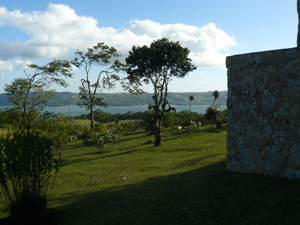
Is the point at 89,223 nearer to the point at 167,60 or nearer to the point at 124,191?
the point at 124,191

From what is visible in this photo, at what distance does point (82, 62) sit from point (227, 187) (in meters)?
26.8

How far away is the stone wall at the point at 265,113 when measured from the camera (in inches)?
277

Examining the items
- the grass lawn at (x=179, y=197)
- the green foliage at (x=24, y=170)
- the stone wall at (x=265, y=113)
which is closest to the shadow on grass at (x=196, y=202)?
the grass lawn at (x=179, y=197)

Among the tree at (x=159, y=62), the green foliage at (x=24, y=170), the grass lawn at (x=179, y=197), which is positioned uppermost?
the tree at (x=159, y=62)

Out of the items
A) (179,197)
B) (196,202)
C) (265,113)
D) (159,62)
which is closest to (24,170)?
(179,197)

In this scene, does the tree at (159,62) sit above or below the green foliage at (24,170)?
above

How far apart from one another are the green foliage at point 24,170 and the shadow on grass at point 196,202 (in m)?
0.90

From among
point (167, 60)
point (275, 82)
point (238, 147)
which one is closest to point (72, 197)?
point (238, 147)

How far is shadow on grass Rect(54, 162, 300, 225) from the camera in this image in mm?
5055

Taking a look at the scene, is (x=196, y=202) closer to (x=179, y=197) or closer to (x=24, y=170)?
(x=179, y=197)

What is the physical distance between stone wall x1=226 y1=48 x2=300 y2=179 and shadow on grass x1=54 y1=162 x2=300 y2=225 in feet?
1.71

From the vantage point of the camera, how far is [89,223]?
214 inches

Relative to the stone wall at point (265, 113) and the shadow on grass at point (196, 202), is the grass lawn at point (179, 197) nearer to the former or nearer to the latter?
the shadow on grass at point (196, 202)

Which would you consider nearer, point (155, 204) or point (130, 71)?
point (155, 204)
